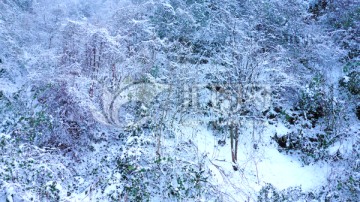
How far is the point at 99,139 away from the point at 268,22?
6743 mm

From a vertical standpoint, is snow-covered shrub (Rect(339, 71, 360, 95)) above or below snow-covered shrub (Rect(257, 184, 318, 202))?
above

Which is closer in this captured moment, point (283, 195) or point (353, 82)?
point (283, 195)

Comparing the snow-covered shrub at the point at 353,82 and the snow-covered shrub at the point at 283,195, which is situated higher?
the snow-covered shrub at the point at 353,82

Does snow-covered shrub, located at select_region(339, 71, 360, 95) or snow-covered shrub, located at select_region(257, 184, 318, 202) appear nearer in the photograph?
snow-covered shrub, located at select_region(257, 184, 318, 202)

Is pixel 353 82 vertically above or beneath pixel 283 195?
above

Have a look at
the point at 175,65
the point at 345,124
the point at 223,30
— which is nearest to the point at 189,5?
the point at 223,30

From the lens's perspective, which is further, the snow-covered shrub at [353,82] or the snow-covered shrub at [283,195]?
the snow-covered shrub at [353,82]

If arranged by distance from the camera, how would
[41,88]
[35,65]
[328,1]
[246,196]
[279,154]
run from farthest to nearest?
1. [328,1]
2. [279,154]
3. [35,65]
4. [41,88]
5. [246,196]

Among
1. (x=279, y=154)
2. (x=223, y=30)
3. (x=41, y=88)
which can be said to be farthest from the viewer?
(x=223, y=30)

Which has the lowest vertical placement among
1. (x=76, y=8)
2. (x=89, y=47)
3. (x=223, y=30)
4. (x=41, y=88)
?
(x=41, y=88)

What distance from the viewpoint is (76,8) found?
9.52m

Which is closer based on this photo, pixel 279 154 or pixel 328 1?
pixel 279 154

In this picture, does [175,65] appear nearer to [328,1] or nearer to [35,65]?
[35,65]

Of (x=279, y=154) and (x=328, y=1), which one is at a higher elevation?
(x=328, y=1)
